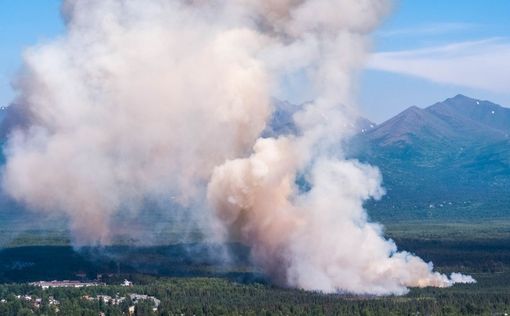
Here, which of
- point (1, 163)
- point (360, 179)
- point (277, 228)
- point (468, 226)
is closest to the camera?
point (1, 163)

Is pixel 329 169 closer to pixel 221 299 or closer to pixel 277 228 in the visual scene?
pixel 277 228

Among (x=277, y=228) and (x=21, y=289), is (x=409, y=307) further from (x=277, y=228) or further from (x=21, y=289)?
(x=21, y=289)

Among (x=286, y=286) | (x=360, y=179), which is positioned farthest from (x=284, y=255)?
(x=360, y=179)

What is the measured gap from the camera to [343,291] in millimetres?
90875

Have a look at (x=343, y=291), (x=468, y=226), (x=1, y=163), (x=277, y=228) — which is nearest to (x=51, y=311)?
(x=1, y=163)

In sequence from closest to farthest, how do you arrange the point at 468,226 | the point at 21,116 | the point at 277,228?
the point at 21,116, the point at 277,228, the point at 468,226

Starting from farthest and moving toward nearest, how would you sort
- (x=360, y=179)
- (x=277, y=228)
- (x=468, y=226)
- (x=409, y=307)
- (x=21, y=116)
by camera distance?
(x=468, y=226), (x=360, y=179), (x=277, y=228), (x=409, y=307), (x=21, y=116)

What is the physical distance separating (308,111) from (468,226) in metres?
95.2

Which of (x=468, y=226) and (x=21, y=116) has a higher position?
(x=468, y=226)

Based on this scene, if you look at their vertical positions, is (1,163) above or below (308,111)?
below

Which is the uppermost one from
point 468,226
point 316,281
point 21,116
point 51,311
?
point 468,226

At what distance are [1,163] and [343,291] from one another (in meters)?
32.0

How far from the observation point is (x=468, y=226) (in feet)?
604

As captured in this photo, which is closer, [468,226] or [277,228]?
[277,228]
